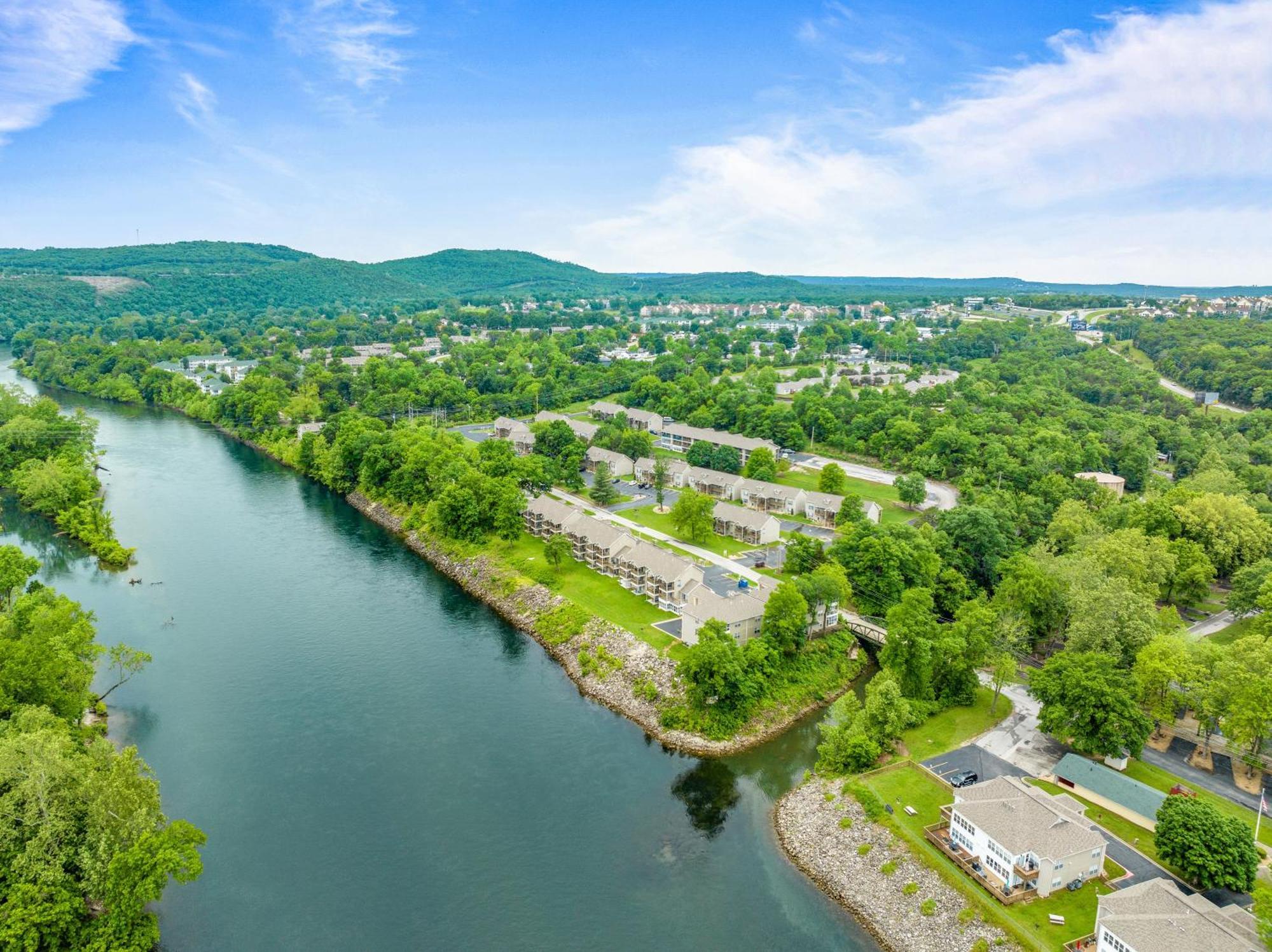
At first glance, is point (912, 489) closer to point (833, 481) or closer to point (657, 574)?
point (833, 481)

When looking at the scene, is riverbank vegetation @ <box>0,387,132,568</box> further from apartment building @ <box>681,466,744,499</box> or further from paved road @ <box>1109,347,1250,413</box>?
paved road @ <box>1109,347,1250,413</box>

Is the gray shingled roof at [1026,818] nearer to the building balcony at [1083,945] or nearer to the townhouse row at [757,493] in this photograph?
the building balcony at [1083,945]

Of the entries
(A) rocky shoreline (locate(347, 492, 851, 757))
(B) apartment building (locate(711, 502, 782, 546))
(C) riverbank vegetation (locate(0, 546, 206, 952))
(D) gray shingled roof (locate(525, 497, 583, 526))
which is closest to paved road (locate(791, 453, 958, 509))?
(B) apartment building (locate(711, 502, 782, 546))

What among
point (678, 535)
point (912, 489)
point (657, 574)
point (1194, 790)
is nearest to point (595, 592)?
point (657, 574)

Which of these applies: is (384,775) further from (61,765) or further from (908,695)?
(908,695)

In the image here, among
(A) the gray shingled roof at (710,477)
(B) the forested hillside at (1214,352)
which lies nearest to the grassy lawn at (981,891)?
(A) the gray shingled roof at (710,477)
